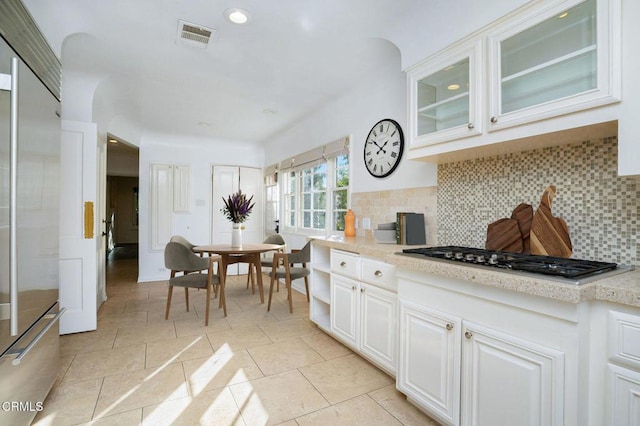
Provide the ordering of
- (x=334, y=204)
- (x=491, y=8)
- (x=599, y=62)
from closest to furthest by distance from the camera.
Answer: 1. (x=599, y=62)
2. (x=491, y=8)
3. (x=334, y=204)

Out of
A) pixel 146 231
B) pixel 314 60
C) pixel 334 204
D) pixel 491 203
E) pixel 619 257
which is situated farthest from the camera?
pixel 146 231

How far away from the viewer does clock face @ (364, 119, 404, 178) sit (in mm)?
2889

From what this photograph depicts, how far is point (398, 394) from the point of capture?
2.01 metres

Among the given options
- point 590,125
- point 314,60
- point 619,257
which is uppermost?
point 314,60

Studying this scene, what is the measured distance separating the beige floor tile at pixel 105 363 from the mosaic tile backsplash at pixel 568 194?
259 centimetres

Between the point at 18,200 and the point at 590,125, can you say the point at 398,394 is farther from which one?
the point at 18,200

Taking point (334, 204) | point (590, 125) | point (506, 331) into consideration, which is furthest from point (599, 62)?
point (334, 204)

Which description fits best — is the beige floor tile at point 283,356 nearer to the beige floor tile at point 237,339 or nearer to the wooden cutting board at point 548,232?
the beige floor tile at point 237,339

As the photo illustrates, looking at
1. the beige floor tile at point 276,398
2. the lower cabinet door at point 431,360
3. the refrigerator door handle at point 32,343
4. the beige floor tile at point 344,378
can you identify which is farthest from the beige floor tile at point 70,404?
the lower cabinet door at point 431,360

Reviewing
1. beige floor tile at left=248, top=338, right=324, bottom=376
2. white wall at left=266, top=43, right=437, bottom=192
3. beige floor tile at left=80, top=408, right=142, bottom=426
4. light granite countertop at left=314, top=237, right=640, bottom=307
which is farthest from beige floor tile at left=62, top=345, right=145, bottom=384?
white wall at left=266, top=43, right=437, bottom=192

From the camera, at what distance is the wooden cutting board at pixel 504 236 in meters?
1.84

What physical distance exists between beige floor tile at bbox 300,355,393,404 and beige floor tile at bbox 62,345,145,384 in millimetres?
1308

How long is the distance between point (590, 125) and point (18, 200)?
2.52 meters

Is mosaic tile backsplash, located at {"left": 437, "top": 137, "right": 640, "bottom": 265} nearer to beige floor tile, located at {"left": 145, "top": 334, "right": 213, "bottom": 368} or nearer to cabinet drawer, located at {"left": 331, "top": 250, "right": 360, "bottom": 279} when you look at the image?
cabinet drawer, located at {"left": 331, "top": 250, "right": 360, "bottom": 279}
